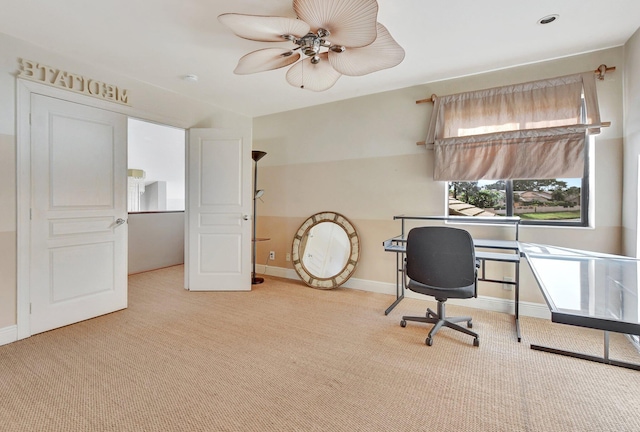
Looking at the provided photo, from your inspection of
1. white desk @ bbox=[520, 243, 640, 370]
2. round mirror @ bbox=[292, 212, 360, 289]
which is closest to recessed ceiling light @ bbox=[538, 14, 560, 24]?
white desk @ bbox=[520, 243, 640, 370]

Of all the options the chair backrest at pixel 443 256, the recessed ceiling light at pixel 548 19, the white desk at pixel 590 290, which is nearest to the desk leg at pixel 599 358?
the white desk at pixel 590 290

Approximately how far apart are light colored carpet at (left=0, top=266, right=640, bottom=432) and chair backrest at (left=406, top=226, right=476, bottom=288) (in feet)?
1.78

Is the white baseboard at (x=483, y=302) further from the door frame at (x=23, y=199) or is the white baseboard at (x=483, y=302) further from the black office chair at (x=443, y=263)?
the door frame at (x=23, y=199)

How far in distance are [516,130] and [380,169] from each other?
1488 mm

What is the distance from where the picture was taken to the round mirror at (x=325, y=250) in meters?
4.08

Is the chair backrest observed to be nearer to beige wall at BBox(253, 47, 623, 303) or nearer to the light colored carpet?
the light colored carpet

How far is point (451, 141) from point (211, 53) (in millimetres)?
2599

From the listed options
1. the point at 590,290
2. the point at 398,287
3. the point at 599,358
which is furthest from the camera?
the point at 398,287

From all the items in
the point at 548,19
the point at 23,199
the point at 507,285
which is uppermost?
the point at 548,19

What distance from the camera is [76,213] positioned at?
2938mm

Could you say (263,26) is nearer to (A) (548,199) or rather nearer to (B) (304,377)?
(B) (304,377)

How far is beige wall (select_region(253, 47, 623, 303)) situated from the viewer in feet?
9.14

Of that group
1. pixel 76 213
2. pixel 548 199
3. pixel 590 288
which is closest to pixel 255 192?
pixel 76 213

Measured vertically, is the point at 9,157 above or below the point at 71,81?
below
